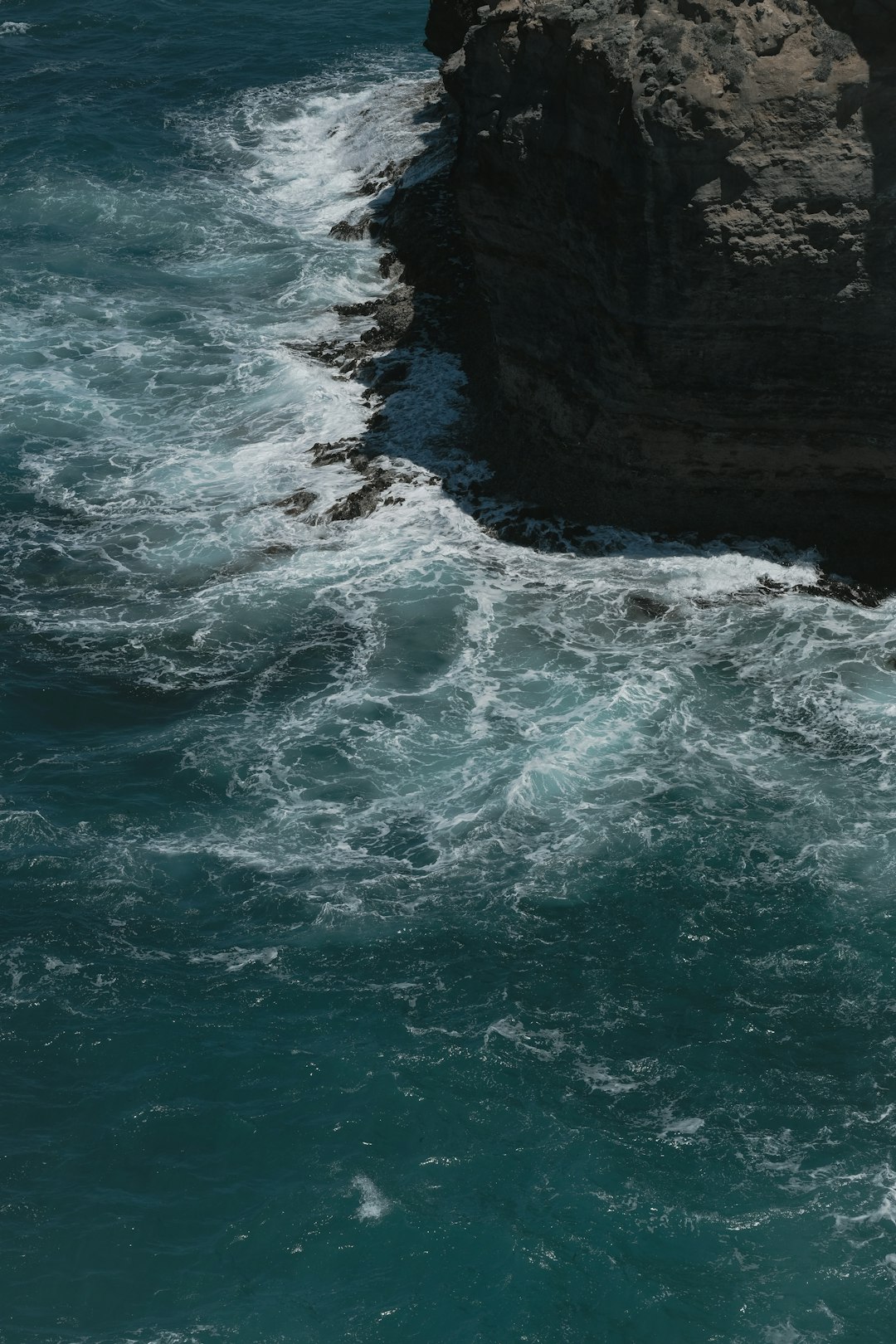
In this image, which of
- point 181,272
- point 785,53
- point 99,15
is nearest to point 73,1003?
point 785,53

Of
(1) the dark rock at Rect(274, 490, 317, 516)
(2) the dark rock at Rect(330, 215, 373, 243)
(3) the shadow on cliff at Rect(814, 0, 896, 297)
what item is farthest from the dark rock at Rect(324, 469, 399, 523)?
(2) the dark rock at Rect(330, 215, 373, 243)

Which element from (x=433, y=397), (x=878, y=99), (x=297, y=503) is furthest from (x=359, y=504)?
(x=878, y=99)

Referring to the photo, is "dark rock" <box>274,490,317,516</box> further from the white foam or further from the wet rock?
the white foam

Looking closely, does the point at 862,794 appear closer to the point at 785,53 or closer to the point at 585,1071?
the point at 585,1071

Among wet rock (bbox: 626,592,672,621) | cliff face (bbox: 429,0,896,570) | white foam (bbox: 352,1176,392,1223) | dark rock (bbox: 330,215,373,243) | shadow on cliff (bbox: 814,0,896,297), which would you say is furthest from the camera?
dark rock (bbox: 330,215,373,243)

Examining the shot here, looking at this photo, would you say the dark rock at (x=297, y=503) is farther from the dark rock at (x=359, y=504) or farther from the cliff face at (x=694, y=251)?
the cliff face at (x=694, y=251)

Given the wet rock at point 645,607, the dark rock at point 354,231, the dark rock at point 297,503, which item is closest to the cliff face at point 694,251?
the wet rock at point 645,607

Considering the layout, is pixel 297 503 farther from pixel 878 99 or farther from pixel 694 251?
pixel 878 99
